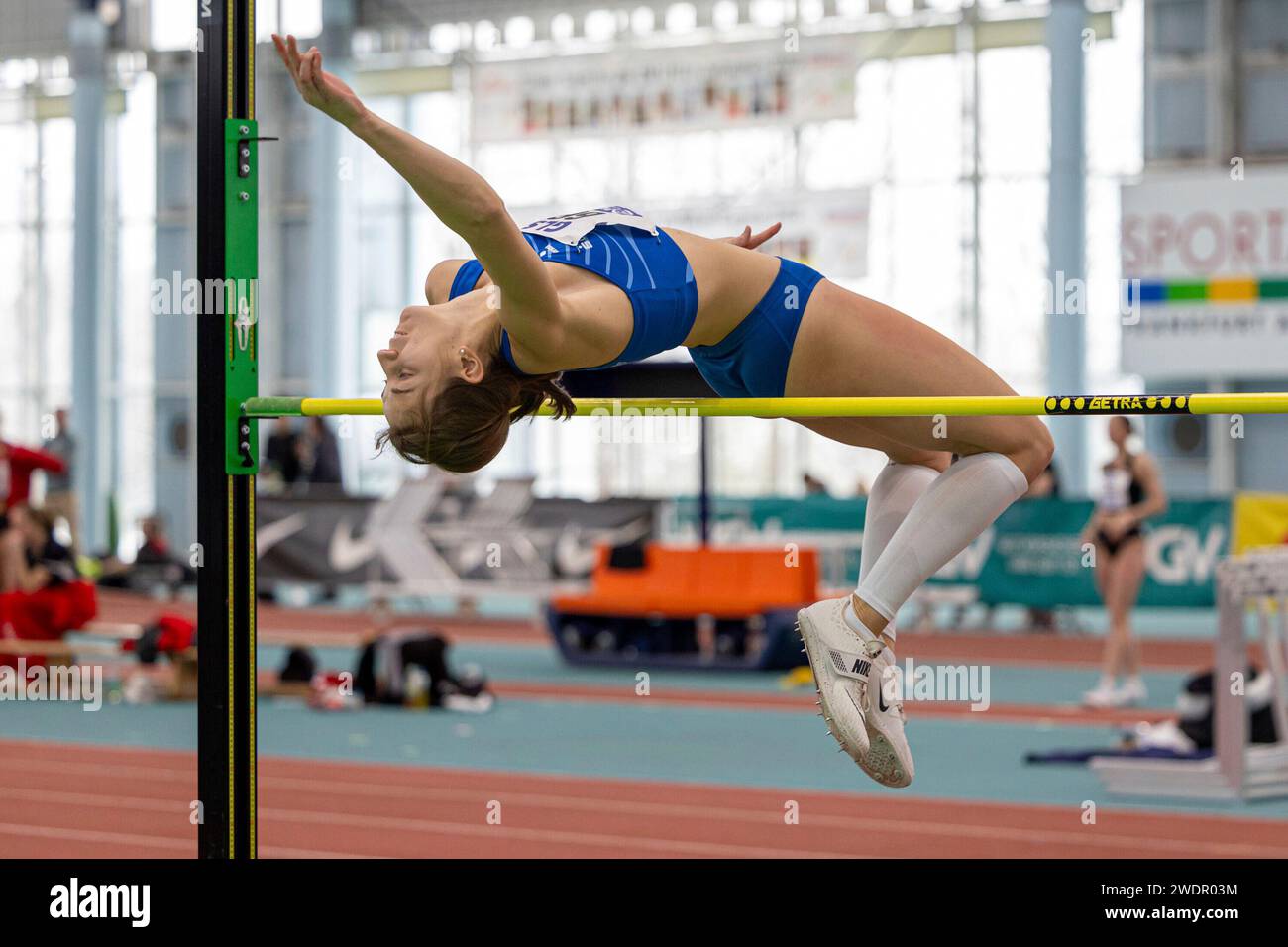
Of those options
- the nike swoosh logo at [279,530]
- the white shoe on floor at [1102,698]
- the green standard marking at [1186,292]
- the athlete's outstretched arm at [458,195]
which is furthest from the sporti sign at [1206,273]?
the athlete's outstretched arm at [458,195]

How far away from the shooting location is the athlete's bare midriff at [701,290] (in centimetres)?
240

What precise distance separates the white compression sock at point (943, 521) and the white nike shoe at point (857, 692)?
0.08m

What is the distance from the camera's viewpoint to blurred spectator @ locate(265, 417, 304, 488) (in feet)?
43.6

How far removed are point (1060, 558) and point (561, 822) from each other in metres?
6.38

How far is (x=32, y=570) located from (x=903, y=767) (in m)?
6.55

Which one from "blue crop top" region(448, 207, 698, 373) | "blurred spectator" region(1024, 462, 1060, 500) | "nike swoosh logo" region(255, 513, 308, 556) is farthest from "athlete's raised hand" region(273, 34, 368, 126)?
"nike swoosh logo" region(255, 513, 308, 556)

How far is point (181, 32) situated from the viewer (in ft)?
63.6

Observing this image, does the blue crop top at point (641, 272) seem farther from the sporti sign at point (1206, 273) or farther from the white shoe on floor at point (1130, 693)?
the sporti sign at point (1206, 273)

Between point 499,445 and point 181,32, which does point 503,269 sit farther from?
point 181,32

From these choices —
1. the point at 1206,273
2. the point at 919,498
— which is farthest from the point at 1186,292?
the point at 919,498

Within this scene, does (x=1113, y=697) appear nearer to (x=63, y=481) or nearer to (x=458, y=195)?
(x=458, y=195)

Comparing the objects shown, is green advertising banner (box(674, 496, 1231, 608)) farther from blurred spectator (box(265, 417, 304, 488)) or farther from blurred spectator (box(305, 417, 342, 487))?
blurred spectator (box(265, 417, 304, 488))

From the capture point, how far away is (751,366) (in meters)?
2.74
